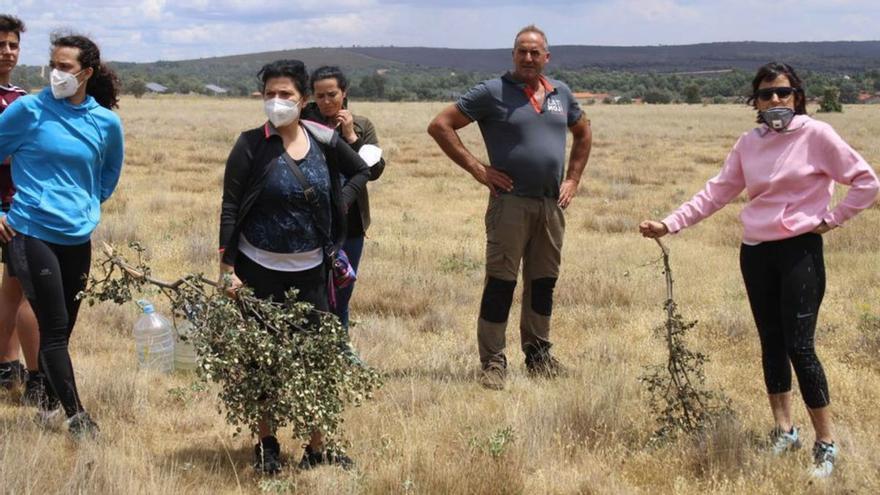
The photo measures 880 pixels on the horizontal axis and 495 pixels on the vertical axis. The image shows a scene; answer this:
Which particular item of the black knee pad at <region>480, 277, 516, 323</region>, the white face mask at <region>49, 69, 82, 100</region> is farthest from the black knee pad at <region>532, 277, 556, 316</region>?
the white face mask at <region>49, 69, 82, 100</region>

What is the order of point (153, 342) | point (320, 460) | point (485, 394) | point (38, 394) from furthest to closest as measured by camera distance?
point (153, 342) < point (485, 394) < point (38, 394) < point (320, 460)

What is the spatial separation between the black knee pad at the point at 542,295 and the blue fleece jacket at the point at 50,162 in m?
2.74

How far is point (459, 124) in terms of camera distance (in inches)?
218

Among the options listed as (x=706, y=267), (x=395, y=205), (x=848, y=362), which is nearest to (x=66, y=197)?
(x=848, y=362)

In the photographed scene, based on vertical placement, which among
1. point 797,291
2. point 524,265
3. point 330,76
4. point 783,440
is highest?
point 330,76

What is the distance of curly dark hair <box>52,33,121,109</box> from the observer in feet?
14.1

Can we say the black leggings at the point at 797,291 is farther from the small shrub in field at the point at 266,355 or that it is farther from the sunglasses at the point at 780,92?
the small shrub in field at the point at 266,355

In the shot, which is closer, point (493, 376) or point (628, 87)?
point (493, 376)

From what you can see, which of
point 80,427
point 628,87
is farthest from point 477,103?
point 628,87

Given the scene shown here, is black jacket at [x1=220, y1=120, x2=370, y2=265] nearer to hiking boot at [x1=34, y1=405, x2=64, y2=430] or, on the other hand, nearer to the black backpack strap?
the black backpack strap

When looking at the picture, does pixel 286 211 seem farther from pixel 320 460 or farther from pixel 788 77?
pixel 788 77

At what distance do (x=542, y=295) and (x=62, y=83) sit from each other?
3106mm

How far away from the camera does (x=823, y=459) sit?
3982mm

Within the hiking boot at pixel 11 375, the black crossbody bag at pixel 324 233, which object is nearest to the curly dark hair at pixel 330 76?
the black crossbody bag at pixel 324 233
